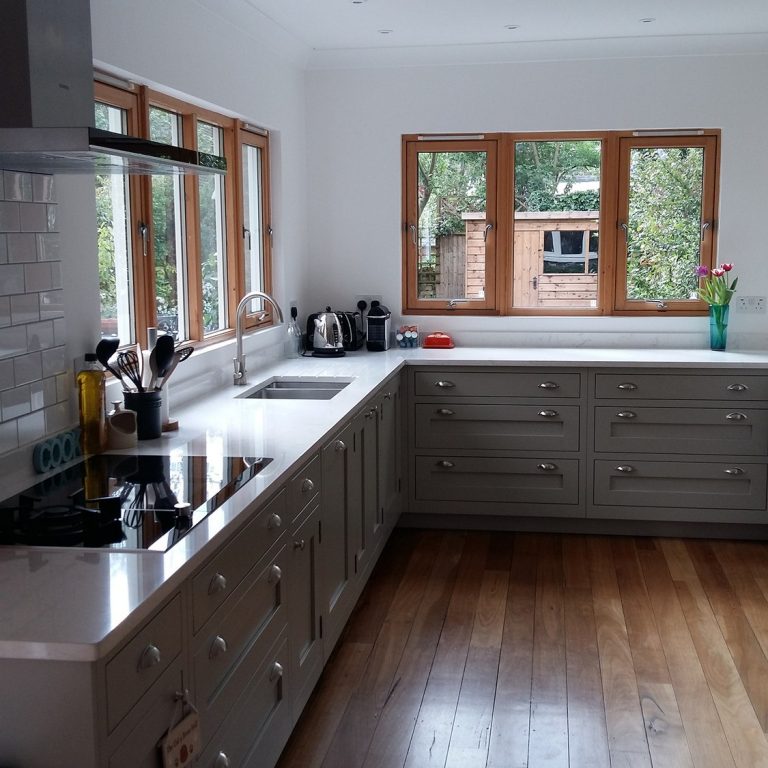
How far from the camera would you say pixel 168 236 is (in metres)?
3.85

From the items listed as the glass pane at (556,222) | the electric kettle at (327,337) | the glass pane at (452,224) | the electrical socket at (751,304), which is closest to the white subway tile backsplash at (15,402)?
the electric kettle at (327,337)

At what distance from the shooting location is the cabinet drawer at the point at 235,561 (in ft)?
6.59

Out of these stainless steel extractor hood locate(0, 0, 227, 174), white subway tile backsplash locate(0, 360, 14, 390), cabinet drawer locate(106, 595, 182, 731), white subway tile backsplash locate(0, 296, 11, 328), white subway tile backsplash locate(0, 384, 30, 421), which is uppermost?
stainless steel extractor hood locate(0, 0, 227, 174)

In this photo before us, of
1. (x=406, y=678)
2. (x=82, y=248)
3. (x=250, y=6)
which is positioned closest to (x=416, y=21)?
(x=250, y=6)

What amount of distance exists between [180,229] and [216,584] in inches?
86.6

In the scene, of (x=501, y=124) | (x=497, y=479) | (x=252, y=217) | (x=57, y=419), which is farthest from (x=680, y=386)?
(x=57, y=419)

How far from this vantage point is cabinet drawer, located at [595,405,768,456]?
4773 mm

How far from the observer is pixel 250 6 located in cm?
417

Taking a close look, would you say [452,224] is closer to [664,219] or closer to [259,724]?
[664,219]

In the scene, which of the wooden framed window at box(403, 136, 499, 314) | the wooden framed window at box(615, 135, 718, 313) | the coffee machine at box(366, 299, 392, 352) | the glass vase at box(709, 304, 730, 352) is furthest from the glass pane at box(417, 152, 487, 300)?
the glass vase at box(709, 304, 730, 352)

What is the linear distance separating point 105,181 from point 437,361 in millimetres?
2089

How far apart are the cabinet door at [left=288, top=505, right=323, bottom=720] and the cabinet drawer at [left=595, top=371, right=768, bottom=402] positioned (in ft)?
7.18

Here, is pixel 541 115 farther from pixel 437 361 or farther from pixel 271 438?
pixel 271 438

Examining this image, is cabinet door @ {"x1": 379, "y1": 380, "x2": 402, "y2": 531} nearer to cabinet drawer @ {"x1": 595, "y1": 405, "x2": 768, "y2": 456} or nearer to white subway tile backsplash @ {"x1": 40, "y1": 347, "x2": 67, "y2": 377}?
cabinet drawer @ {"x1": 595, "y1": 405, "x2": 768, "y2": 456}
